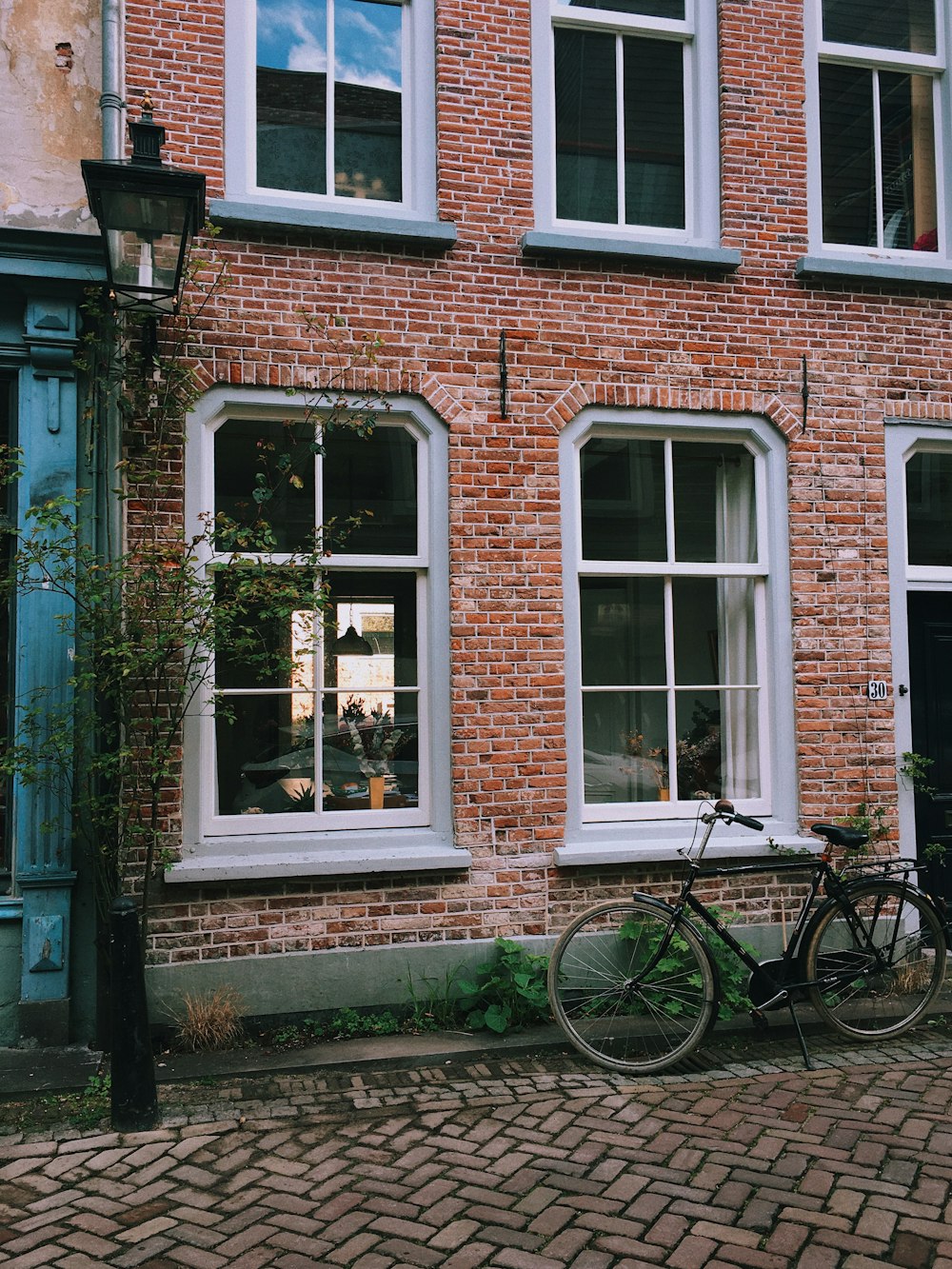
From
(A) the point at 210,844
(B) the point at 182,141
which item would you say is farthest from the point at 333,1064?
(B) the point at 182,141

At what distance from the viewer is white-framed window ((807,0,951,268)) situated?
272 inches

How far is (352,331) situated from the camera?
5895 millimetres

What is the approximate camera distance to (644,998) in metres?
5.21

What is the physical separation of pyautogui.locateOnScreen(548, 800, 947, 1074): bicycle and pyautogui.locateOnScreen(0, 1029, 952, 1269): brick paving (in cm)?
29

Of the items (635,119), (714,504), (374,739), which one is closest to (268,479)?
(374,739)

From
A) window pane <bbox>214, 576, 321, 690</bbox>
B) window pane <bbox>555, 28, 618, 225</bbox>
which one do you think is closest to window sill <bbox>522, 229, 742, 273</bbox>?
window pane <bbox>555, 28, 618, 225</bbox>

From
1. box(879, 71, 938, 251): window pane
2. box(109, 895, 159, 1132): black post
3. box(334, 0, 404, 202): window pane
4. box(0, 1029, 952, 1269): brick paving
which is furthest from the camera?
box(879, 71, 938, 251): window pane

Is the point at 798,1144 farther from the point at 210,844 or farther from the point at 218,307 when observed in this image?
the point at 218,307

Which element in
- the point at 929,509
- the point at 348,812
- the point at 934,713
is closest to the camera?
the point at 348,812

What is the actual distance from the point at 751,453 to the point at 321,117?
129 inches

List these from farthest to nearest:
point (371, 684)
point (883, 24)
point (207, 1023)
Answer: point (883, 24)
point (371, 684)
point (207, 1023)

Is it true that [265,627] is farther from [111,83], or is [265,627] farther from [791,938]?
[791,938]

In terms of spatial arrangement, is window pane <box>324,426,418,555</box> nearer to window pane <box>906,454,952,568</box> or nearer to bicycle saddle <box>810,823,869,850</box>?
bicycle saddle <box>810,823,869,850</box>

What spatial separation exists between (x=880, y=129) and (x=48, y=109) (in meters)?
5.27
